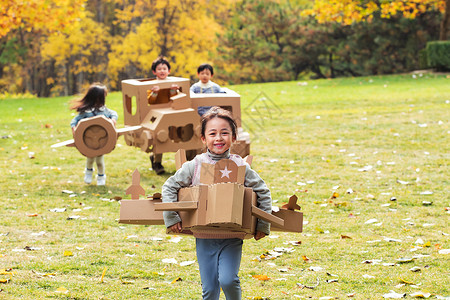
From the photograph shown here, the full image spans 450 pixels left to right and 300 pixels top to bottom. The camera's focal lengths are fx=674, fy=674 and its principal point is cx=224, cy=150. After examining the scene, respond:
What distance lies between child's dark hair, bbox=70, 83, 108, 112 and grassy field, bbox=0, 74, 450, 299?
3.33ft

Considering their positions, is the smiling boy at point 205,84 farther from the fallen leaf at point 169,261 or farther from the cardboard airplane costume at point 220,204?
the cardboard airplane costume at point 220,204

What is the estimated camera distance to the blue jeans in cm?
346

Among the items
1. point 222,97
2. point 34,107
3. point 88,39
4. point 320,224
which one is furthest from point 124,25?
point 320,224

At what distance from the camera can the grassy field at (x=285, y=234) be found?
461 centimetres

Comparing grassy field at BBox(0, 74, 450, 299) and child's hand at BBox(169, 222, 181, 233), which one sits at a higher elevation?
child's hand at BBox(169, 222, 181, 233)

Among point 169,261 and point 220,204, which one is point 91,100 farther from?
point 220,204

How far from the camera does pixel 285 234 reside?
237 inches

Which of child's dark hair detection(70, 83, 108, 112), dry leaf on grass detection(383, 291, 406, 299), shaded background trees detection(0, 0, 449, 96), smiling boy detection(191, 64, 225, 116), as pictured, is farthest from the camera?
shaded background trees detection(0, 0, 449, 96)

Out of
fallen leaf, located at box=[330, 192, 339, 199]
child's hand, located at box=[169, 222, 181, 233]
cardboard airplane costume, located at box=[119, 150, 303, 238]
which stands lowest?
fallen leaf, located at box=[330, 192, 339, 199]

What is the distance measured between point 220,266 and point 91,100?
4.85 meters

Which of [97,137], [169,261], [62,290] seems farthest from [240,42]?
[62,290]

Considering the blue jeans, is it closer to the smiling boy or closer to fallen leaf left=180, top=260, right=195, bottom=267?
fallen leaf left=180, top=260, right=195, bottom=267

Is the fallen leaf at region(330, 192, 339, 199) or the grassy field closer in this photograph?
the grassy field

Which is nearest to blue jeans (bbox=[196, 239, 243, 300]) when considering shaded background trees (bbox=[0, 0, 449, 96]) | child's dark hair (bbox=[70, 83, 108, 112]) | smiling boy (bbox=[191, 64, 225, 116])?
child's dark hair (bbox=[70, 83, 108, 112])
